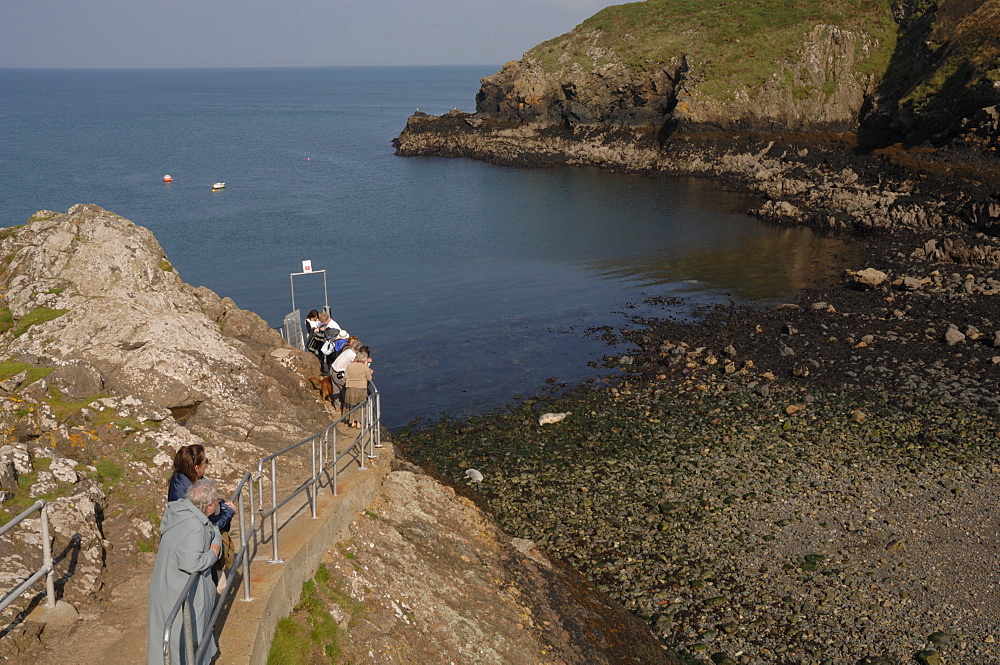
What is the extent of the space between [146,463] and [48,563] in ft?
15.2

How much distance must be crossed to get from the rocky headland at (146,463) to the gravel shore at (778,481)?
6.18 feet

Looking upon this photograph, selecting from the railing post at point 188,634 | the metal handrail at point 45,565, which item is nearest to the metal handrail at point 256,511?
the railing post at point 188,634

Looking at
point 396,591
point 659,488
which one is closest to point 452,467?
point 659,488

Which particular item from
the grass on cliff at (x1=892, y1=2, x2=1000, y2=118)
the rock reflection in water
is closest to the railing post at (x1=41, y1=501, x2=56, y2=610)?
the rock reflection in water

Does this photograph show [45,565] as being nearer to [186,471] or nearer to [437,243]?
[186,471]

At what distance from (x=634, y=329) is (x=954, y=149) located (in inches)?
1465

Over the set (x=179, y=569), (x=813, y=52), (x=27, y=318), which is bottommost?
Result: (x=27, y=318)

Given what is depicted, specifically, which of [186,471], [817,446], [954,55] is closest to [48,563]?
[186,471]

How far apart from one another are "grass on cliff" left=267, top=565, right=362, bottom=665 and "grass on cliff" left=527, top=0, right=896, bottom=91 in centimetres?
8043

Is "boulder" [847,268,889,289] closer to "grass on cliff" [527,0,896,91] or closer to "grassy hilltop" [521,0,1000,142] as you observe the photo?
"grassy hilltop" [521,0,1000,142]

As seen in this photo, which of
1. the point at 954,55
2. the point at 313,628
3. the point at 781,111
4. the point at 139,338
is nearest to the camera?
the point at 313,628

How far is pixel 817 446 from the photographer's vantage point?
2233 cm

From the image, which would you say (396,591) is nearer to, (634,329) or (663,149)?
(634,329)

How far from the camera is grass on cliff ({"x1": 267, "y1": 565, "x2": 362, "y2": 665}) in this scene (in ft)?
33.1
